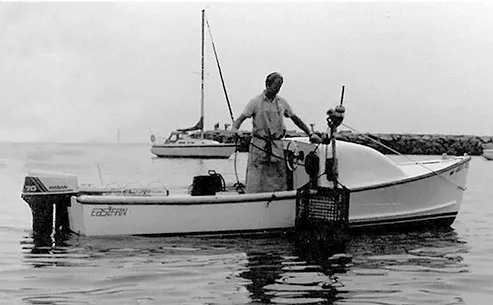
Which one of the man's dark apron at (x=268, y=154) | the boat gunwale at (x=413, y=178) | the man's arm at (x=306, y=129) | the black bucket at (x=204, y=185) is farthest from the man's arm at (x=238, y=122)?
the boat gunwale at (x=413, y=178)

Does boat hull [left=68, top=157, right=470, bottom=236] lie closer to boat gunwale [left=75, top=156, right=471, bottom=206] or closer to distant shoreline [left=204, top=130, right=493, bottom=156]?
boat gunwale [left=75, top=156, right=471, bottom=206]

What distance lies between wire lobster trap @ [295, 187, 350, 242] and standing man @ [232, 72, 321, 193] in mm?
668

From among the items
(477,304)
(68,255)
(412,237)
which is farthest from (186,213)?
(477,304)

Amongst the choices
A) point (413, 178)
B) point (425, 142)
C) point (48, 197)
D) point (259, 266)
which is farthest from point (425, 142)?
point (259, 266)

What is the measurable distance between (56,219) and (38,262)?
5.08ft

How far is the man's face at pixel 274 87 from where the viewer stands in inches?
466

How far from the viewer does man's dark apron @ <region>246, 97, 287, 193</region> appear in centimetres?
1192

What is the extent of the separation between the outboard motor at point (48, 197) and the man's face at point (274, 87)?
3086 mm

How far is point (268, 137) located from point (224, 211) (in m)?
1.30

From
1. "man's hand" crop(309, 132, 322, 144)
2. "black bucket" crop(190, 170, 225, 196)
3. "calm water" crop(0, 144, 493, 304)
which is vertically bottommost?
"calm water" crop(0, 144, 493, 304)

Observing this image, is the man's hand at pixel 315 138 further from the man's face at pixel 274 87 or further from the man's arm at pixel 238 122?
the man's arm at pixel 238 122

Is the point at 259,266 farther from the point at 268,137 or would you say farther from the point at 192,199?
the point at 268,137

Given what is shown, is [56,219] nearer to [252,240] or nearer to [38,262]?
[38,262]

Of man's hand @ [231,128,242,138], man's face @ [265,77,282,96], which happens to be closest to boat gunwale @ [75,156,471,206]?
man's hand @ [231,128,242,138]
